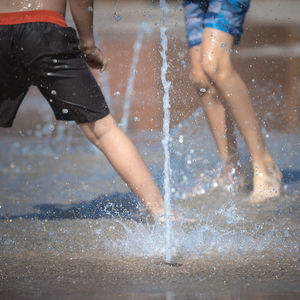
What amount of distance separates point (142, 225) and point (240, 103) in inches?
34.7

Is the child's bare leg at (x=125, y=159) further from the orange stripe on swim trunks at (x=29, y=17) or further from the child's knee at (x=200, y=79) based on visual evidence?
the child's knee at (x=200, y=79)

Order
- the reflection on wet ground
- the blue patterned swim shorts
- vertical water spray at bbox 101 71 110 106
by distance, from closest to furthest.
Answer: the reflection on wet ground, the blue patterned swim shorts, vertical water spray at bbox 101 71 110 106

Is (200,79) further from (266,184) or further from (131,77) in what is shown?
(131,77)

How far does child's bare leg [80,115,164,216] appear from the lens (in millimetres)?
2514

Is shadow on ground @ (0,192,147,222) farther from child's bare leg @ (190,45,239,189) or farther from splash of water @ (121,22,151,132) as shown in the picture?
splash of water @ (121,22,151,132)

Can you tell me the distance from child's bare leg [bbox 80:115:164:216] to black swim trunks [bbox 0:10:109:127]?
5 cm

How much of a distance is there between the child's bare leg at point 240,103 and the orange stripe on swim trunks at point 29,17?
915 millimetres

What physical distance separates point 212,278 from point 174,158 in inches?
82.5

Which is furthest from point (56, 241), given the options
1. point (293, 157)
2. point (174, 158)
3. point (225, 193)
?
point (293, 157)

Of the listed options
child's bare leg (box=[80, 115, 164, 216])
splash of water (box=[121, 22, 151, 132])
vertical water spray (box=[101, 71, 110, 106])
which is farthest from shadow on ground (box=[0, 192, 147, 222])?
vertical water spray (box=[101, 71, 110, 106])

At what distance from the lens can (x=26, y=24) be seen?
2355 millimetres

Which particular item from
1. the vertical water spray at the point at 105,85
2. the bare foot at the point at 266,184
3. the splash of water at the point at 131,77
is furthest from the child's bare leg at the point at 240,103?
the vertical water spray at the point at 105,85

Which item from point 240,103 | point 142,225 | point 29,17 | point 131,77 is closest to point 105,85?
point 131,77

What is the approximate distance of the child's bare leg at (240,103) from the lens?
3041 millimetres
